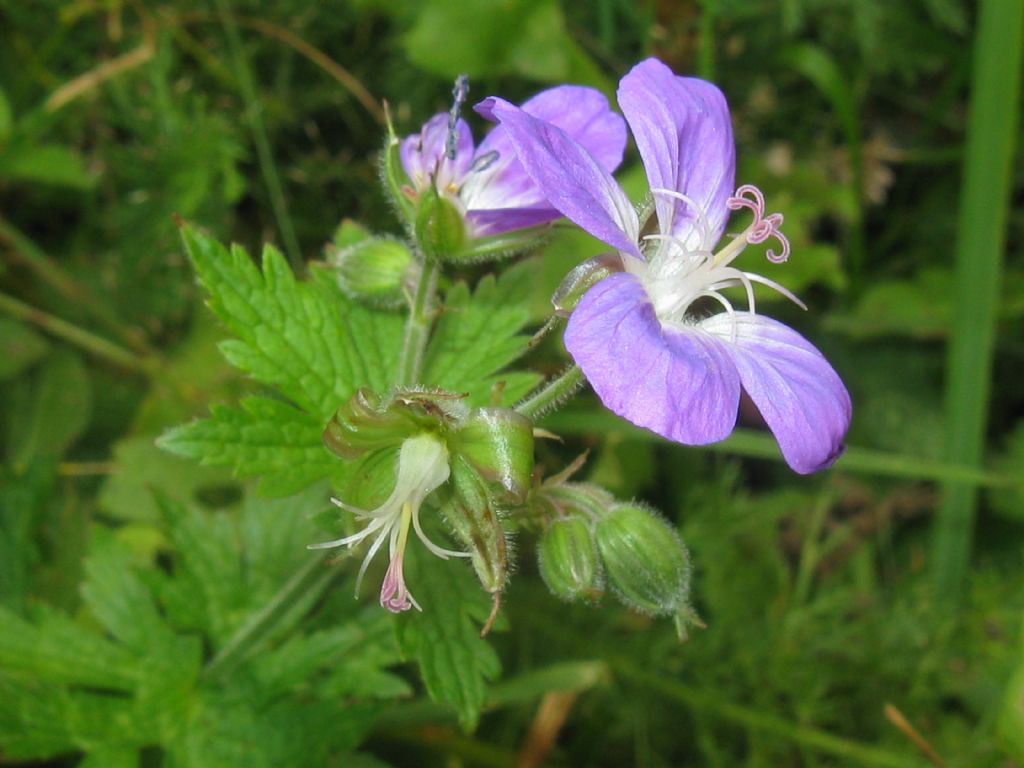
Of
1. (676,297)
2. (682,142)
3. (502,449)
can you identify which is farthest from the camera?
(682,142)

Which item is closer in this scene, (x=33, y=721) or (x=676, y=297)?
(x=676, y=297)

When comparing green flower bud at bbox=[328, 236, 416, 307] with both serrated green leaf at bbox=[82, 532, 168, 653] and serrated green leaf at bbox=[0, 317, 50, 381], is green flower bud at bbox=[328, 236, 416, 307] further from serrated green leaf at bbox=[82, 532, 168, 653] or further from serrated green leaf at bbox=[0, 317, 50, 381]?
serrated green leaf at bbox=[0, 317, 50, 381]

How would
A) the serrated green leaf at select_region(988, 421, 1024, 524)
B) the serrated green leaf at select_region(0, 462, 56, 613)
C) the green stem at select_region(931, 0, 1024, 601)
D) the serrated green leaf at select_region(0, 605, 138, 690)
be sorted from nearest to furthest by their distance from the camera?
the serrated green leaf at select_region(0, 605, 138, 690) < the serrated green leaf at select_region(0, 462, 56, 613) < the green stem at select_region(931, 0, 1024, 601) < the serrated green leaf at select_region(988, 421, 1024, 524)

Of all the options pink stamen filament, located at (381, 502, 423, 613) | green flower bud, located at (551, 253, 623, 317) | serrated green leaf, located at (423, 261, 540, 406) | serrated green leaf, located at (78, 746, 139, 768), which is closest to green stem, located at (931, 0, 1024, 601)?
serrated green leaf, located at (423, 261, 540, 406)

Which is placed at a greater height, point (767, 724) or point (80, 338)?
point (80, 338)

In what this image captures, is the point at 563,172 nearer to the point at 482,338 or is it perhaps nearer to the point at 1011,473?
the point at 482,338

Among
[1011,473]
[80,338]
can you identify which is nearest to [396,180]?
[80,338]
